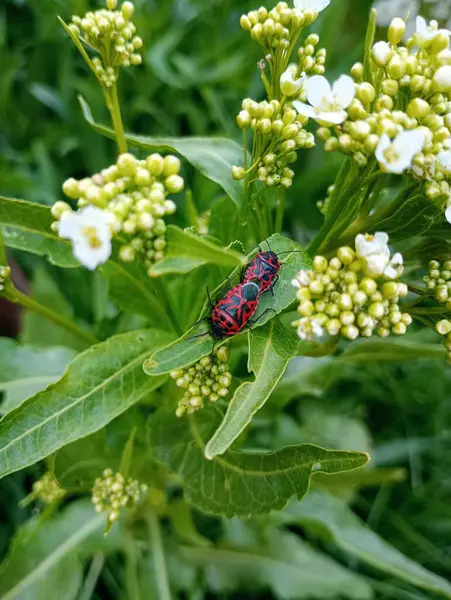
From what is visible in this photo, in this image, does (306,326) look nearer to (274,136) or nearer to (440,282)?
(440,282)

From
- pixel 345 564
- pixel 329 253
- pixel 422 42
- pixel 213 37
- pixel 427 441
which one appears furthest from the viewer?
pixel 213 37

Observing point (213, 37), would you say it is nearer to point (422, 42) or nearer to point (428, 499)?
point (422, 42)

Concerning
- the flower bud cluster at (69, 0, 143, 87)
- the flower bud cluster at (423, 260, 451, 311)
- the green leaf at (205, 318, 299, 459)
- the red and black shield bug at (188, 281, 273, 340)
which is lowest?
the flower bud cluster at (423, 260, 451, 311)

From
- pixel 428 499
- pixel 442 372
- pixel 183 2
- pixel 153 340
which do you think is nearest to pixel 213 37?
pixel 183 2

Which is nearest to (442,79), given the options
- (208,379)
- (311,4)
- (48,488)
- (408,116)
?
(408,116)

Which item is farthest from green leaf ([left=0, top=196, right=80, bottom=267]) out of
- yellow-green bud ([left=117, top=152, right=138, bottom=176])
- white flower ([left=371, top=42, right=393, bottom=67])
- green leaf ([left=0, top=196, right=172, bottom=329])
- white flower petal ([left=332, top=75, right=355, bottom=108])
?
white flower ([left=371, top=42, right=393, bottom=67])

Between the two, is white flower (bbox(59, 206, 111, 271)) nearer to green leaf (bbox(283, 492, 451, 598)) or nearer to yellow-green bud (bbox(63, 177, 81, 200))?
yellow-green bud (bbox(63, 177, 81, 200))
